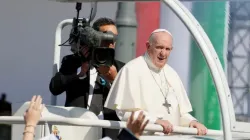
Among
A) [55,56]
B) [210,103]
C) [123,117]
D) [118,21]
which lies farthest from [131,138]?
[118,21]

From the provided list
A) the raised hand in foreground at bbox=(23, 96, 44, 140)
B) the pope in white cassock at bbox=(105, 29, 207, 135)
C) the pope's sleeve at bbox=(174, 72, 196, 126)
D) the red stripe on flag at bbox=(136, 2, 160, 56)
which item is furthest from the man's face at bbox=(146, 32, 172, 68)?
the red stripe on flag at bbox=(136, 2, 160, 56)

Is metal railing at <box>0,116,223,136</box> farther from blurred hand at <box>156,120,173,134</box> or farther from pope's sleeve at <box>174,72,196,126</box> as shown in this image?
pope's sleeve at <box>174,72,196,126</box>

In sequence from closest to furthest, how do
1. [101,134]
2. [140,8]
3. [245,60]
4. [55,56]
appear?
[245,60] → [101,134] → [55,56] → [140,8]

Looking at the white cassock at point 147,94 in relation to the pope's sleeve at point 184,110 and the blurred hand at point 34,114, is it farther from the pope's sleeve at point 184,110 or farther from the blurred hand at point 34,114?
the blurred hand at point 34,114

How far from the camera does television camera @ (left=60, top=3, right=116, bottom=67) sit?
634 cm

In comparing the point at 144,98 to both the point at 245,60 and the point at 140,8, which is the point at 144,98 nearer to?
the point at 245,60

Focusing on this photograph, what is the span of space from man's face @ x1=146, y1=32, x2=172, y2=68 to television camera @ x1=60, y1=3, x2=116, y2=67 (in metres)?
0.25

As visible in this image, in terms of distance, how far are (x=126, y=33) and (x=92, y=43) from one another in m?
3.34

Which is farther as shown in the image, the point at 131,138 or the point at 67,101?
the point at 67,101

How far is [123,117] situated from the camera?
20.1ft

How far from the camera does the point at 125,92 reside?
6.23m

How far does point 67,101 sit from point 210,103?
1686 mm

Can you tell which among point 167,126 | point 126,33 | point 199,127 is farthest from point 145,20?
point 167,126

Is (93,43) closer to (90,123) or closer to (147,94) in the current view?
(147,94)
